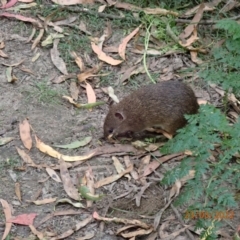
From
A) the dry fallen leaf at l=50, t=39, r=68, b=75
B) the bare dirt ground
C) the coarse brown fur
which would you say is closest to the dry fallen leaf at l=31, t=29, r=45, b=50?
the bare dirt ground

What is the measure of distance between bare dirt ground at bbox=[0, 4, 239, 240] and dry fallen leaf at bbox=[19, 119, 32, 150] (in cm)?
4

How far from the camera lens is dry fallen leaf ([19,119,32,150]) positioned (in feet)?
20.4

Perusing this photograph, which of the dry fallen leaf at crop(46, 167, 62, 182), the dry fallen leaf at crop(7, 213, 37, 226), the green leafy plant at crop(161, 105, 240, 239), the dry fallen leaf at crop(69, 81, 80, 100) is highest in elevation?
the green leafy plant at crop(161, 105, 240, 239)

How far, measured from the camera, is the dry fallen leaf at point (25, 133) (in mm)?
6219

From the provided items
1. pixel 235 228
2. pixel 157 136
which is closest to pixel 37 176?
pixel 157 136

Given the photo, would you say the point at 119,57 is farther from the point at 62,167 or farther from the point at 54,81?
A: the point at 62,167

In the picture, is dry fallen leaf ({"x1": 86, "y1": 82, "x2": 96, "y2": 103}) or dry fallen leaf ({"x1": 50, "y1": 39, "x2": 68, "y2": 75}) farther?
dry fallen leaf ({"x1": 50, "y1": 39, "x2": 68, "y2": 75})

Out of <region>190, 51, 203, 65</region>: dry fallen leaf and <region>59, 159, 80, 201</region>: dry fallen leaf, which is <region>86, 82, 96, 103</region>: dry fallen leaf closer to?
<region>59, 159, 80, 201</region>: dry fallen leaf

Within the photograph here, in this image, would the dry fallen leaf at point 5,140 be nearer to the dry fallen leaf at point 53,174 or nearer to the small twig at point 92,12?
the dry fallen leaf at point 53,174

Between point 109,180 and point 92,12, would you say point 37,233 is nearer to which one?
point 109,180

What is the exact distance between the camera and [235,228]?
5.29m

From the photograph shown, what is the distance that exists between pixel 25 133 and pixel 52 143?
0.30m

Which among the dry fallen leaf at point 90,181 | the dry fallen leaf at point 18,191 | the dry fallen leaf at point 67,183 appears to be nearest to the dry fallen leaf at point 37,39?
the dry fallen leaf at point 67,183

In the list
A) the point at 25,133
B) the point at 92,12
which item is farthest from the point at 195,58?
the point at 25,133
